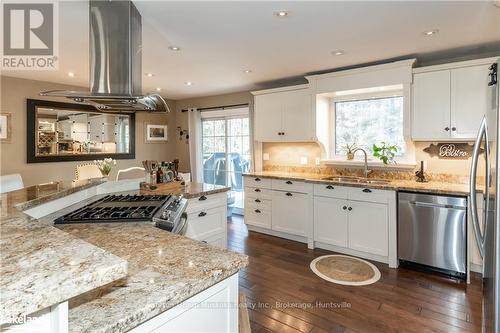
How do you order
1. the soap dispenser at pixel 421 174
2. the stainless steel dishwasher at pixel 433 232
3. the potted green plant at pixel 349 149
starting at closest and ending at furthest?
the stainless steel dishwasher at pixel 433 232 < the soap dispenser at pixel 421 174 < the potted green plant at pixel 349 149

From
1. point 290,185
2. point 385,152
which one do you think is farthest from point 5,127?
point 385,152

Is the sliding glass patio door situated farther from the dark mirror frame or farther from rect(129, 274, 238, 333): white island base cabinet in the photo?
rect(129, 274, 238, 333): white island base cabinet

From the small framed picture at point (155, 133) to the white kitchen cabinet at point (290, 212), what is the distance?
3.27m

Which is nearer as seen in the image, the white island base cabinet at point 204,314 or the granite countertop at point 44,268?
the granite countertop at point 44,268

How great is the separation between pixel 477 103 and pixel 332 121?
179 cm

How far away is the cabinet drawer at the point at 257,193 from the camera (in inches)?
173

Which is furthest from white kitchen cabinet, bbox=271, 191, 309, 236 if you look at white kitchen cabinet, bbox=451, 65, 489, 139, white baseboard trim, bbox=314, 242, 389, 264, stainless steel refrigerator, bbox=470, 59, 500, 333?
stainless steel refrigerator, bbox=470, 59, 500, 333

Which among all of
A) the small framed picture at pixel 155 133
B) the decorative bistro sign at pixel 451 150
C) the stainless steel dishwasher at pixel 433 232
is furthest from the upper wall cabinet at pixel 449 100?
the small framed picture at pixel 155 133

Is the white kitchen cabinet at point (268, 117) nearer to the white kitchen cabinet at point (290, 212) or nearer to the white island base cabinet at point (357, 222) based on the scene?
the white kitchen cabinet at point (290, 212)

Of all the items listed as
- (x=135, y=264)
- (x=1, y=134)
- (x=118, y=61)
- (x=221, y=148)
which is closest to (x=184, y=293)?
(x=135, y=264)

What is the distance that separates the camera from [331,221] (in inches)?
145

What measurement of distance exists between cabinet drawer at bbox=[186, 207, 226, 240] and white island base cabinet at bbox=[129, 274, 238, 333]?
1.55 m

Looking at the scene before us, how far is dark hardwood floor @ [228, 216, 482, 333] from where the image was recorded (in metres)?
2.20

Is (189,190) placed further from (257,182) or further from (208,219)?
(257,182)
